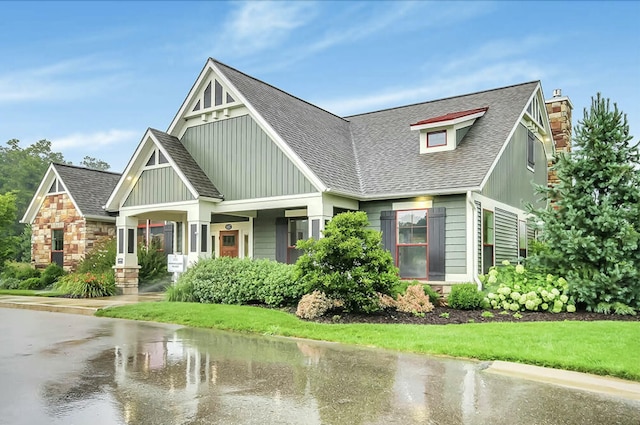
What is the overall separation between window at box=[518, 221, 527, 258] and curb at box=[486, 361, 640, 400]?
12094 mm

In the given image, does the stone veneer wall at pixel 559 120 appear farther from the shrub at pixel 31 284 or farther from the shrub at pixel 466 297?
the shrub at pixel 31 284

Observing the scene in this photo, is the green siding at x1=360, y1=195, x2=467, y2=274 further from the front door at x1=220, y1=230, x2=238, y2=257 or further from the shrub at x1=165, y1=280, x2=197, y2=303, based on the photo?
the front door at x1=220, y1=230, x2=238, y2=257

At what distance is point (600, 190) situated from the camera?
12.8 metres

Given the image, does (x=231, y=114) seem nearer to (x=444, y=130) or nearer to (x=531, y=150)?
(x=444, y=130)

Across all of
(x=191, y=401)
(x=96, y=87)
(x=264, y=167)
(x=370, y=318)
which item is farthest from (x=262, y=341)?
(x=96, y=87)

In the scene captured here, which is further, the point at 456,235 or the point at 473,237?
the point at 456,235

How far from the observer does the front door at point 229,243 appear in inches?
775

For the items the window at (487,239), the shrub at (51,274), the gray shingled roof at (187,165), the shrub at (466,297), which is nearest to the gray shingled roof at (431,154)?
the window at (487,239)

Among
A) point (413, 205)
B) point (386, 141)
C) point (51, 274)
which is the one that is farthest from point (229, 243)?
point (51, 274)

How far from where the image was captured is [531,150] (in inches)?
773

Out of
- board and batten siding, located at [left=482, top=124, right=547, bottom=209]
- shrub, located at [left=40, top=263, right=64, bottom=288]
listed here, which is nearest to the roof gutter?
board and batten siding, located at [left=482, top=124, right=547, bottom=209]

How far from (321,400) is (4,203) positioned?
24569mm

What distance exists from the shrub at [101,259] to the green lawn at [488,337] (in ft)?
30.9

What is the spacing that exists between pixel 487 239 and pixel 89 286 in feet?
44.9
